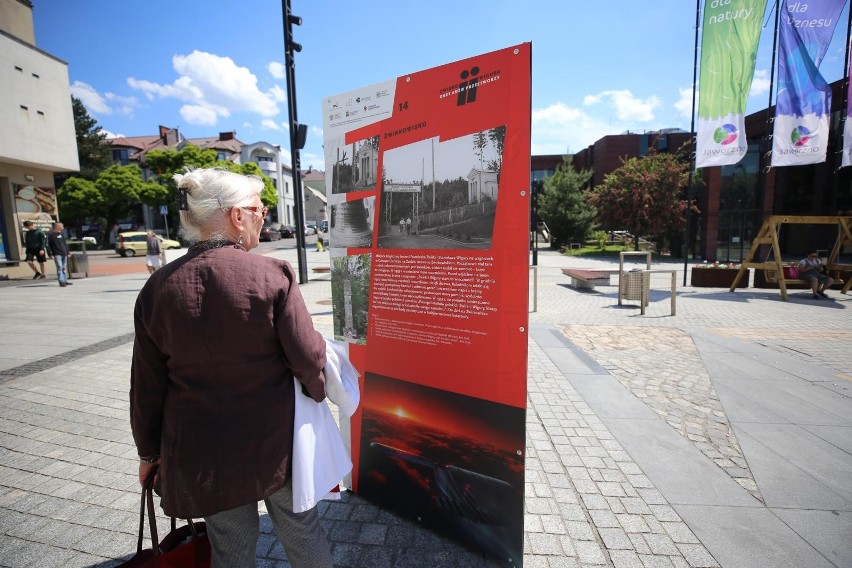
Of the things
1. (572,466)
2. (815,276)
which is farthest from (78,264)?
(815,276)

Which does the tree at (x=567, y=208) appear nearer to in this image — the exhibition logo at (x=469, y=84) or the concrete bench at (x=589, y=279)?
the concrete bench at (x=589, y=279)

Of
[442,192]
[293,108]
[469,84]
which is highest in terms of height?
[293,108]

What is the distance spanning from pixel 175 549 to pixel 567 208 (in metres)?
30.7

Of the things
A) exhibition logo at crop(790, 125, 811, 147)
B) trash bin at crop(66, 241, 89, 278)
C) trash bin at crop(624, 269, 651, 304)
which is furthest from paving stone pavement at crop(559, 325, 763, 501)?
trash bin at crop(66, 241, 89, 278)

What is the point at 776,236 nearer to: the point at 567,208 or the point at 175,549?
the point at 175,549

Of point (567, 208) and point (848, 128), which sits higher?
point (848, 128)

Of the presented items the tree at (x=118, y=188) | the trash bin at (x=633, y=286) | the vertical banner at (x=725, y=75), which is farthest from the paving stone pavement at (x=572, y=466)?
the tree at (x=118, y=188)

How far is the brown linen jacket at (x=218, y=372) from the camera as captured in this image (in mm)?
1335

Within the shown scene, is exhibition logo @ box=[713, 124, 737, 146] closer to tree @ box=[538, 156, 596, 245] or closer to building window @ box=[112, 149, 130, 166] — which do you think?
tree @ box=[538, 156, 596, 245]

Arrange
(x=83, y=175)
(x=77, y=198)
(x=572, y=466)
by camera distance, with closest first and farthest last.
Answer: (x=572, y=466) < (x=77, y=198) < (x=83, y=175)

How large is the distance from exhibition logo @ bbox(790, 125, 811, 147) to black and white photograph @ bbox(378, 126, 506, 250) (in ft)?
44.8

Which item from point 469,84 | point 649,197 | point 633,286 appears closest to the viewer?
point 469,84

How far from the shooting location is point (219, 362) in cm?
137

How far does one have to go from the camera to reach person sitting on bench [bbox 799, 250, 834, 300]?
34.1ft
